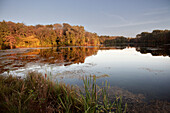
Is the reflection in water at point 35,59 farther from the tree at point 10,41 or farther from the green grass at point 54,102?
the tree at point 10,41

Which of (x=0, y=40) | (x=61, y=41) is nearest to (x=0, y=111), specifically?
(x=0, y=40)

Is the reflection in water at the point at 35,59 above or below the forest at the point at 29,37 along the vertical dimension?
below

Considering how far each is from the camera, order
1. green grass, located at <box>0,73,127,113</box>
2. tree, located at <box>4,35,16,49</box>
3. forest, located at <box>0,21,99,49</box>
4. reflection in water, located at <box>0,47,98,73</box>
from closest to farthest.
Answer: green grass, located at <box>0,73,127,113</box> < reflection in water, located at <box>0,47,98,73</box> < tree, located at <box>4,35,16,49</box> < forest, located at <box>0,21,99,49</box>

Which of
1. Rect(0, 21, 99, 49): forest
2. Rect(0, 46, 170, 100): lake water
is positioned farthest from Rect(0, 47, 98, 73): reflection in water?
Rect(0, 21, 99, 49): forest

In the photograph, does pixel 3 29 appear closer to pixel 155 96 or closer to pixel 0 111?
pixel 0 111

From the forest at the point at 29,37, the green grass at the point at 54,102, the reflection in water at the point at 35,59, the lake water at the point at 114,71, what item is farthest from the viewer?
the forest at the point at 29,37

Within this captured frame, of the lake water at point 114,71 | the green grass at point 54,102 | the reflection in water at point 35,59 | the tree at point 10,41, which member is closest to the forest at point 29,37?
the tree at point 10,41

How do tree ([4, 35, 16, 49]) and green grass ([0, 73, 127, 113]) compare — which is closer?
green grass ([0, 73, 127, 113])

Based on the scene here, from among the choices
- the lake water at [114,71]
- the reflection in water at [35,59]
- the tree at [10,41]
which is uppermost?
the tree at [10,41]

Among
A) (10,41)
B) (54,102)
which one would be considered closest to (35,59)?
(54,102)

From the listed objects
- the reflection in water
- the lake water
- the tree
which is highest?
the tree

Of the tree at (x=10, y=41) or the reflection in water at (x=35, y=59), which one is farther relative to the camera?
the tree at (x=10, y=41)

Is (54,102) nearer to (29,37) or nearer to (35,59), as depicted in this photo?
(35,59)

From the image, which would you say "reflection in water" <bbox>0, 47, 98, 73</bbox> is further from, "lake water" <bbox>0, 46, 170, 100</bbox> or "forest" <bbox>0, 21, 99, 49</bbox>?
"forest" <bbox>0, 21, 99, 49</bbox>
